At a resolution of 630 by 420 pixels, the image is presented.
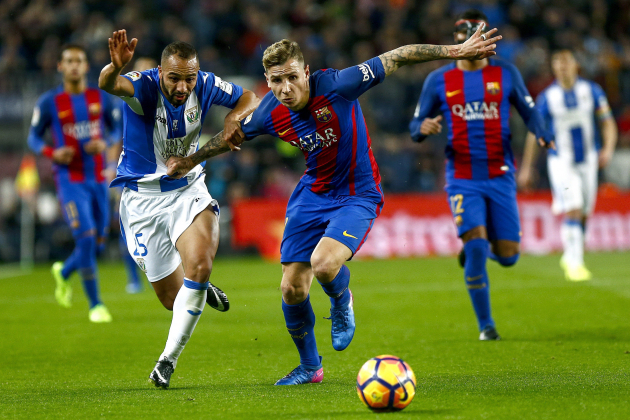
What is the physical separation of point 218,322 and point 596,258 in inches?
346

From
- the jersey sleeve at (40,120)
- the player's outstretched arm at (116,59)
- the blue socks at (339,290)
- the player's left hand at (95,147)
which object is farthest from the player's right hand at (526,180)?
the jersey sleeve at (40,120)

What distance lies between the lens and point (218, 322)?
8.73 m

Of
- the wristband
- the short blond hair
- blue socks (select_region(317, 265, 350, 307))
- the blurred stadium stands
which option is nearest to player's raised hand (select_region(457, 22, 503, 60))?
the short blond hair

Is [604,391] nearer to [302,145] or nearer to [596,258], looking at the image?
[302,145]

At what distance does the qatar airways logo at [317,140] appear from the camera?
213 inches

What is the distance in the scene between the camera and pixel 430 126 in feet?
22.5

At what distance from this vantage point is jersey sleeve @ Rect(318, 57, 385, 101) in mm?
5297

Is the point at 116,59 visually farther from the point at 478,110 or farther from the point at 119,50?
the point at 478,110

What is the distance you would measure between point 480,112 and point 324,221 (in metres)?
2.41

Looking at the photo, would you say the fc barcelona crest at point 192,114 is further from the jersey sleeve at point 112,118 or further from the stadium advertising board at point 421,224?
the stadium advertising board at point 421,224

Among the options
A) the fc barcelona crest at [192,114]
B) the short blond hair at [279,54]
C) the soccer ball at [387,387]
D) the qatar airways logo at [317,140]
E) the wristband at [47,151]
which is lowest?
the soccer ball at [387,387]

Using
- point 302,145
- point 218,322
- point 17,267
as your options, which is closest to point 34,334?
point 218,322

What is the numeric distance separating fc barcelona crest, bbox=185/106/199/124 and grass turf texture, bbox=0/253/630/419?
69.6 inches

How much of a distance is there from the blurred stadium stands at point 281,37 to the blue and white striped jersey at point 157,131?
10624 mm
